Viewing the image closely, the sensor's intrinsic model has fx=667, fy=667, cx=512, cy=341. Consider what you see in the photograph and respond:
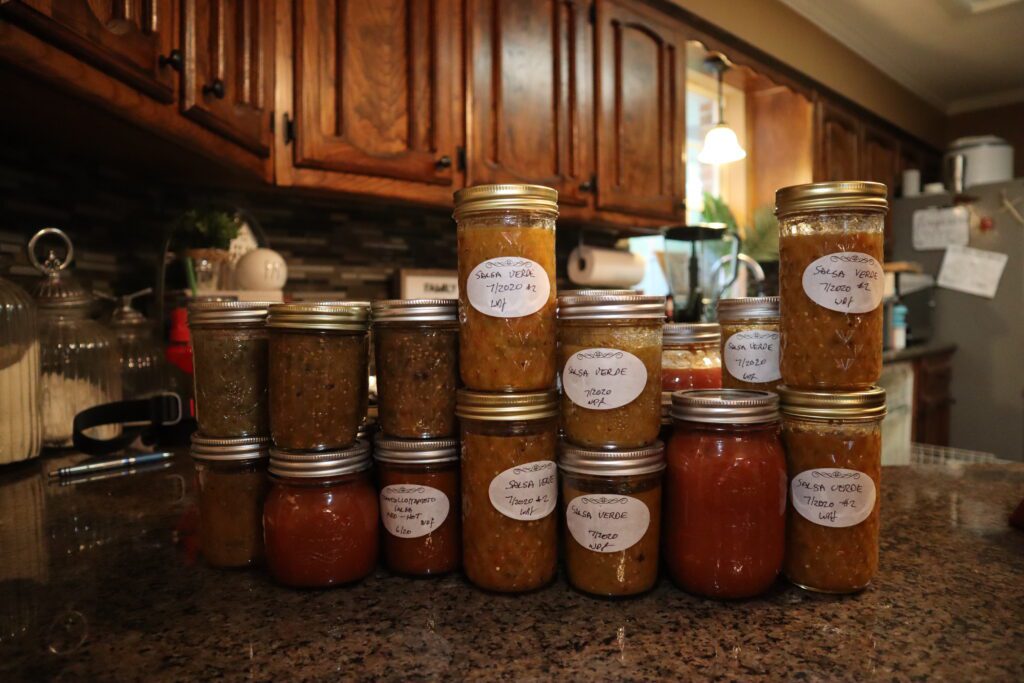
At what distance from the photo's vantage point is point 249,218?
1.82 m

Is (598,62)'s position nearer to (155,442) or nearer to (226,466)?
(155,442)

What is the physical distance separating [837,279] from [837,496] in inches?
8.3

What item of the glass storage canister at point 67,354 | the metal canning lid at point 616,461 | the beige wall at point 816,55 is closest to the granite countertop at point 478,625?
the metal canning lid at point 616,461

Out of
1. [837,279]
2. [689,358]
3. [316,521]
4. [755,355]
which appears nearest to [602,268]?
[689,358]

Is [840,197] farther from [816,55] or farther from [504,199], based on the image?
[816,55]

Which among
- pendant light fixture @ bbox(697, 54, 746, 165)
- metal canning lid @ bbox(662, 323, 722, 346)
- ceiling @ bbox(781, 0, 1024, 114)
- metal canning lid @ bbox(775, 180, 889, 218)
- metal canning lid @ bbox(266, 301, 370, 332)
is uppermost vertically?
ceiling @ bbox(781, 0, 1024, 114)

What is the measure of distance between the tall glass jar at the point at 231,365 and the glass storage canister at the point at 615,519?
1.17ft

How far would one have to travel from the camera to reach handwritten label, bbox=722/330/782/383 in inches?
29.9

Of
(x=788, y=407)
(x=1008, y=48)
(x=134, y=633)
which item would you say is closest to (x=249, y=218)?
(x=134, y=633)

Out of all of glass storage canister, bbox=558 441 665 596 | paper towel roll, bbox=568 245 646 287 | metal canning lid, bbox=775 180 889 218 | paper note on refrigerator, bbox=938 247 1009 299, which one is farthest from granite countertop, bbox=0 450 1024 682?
paper note on refrigerator, bbox=938 247 1009 299

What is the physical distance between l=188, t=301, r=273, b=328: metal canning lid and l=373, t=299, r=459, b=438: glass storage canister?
0.14 metres

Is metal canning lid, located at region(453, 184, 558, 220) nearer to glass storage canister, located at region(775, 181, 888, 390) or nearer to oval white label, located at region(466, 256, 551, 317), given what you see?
oval white label, located at region(466, 256, 551, 317)

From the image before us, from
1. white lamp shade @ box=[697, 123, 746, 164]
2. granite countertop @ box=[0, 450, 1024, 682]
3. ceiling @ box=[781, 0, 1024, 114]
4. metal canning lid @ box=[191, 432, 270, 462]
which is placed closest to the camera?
granite countertop @ box=[0, 450, 1024, 682]

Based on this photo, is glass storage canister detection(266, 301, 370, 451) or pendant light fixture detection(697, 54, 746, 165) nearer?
glass storage canister detection(266, 301, 370, 451)
